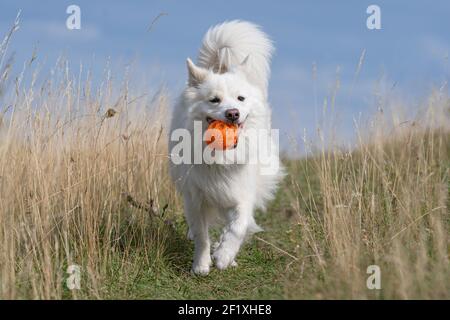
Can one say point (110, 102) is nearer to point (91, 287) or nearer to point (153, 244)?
point (153, 244)

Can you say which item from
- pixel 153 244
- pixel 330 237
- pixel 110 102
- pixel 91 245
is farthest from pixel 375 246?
pixel 110 102

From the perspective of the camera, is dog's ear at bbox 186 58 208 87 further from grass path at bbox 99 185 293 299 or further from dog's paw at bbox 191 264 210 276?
dog's paw at bbox 191 264 210 276

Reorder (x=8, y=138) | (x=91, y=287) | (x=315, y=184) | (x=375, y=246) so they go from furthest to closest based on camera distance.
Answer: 1. (x=315, y=184)
2. (x=8, y=138)
3. (x=375, y=246)
4. (x=91, y=287)

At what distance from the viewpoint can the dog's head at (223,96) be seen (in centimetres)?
427

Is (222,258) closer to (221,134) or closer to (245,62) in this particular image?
(221,134)

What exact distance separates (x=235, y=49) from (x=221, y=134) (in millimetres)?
1161

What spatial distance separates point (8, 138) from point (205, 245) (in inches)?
68.7

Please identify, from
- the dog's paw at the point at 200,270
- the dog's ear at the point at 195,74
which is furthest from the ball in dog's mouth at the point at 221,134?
the dog's paw at the point at 200,270

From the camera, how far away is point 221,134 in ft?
14.2

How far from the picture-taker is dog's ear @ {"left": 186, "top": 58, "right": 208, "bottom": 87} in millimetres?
4617

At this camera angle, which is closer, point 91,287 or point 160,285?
point 91,287

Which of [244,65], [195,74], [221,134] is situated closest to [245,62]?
[244,65]
